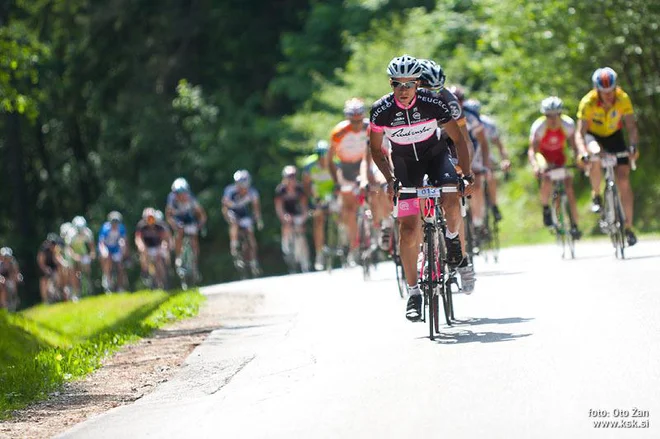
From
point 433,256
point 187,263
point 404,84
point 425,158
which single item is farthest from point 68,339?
point 404,84

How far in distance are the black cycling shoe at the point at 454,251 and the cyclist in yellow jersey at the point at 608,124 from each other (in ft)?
18.4

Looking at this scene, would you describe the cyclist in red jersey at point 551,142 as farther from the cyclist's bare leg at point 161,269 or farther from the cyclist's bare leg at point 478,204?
the cyclist's bare leg at point 161,269

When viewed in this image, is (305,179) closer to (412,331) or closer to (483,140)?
(483,140)

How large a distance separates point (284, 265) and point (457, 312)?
3417 centimetres

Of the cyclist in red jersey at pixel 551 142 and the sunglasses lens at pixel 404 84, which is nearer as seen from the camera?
the sunglasses lens at pixel 404 84

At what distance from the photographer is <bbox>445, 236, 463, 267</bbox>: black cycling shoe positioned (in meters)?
12.6

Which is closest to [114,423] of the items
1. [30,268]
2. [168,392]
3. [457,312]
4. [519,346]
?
[168,392]

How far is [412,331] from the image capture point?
498 inches

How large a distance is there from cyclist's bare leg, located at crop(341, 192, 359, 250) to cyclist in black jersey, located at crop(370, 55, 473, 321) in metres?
9.40

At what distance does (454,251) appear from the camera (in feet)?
41.5

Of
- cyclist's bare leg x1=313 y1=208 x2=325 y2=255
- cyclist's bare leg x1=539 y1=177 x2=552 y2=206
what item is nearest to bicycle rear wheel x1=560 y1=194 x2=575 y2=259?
cyclist's bare leg x1=539 y1=177 x2=552 y2=206

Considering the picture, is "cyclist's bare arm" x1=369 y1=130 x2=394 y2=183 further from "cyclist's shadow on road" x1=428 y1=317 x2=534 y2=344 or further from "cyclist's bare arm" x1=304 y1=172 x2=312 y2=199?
"cyclist's bare arm" x1=304 y1=172 x2=312 y2=199

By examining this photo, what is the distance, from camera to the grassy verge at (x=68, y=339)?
41.1 ft

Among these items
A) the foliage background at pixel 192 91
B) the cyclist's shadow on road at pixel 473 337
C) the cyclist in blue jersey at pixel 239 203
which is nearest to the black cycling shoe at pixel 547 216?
the cyclist's shadow on road at pixel 473 337
